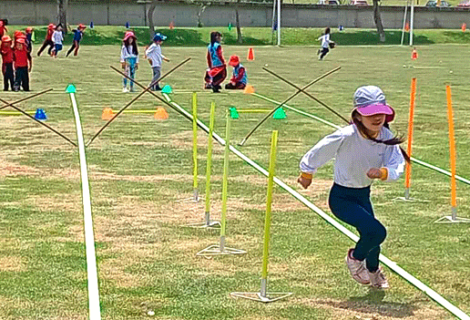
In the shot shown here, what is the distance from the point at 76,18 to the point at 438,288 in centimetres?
6430

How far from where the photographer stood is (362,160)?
22.1ft

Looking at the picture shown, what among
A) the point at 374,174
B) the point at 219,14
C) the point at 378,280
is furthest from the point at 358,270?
the point at 219,14

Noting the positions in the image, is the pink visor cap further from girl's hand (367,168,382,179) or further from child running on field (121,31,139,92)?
child running on field (121,31,139,92)

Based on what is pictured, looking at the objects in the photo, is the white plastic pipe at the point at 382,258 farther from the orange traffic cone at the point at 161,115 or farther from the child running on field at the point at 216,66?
the child running on field at the point at 216,66

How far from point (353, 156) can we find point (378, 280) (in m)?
1.01

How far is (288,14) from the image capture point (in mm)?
76938

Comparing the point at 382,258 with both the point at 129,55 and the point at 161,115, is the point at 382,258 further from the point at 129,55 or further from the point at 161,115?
the point at 129,55

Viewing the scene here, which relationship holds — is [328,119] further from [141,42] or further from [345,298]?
[141,42]

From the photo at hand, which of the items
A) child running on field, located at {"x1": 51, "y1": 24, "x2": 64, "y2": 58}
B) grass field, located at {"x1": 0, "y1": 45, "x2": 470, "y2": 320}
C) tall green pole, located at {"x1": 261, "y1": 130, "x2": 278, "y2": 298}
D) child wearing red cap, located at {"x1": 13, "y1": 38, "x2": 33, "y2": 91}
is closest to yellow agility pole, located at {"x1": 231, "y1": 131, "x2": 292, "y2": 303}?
tall green pole, located at {"x1": 261, "y1": 130, "x2": 278, "y2": 298}

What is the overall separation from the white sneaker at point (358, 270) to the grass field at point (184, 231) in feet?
0.42

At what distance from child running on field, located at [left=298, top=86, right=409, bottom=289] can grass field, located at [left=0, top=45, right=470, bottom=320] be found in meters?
0.56

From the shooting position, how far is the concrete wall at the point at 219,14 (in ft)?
A: 220

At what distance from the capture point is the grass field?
674 cm

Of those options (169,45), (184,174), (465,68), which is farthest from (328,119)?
(169,45)
